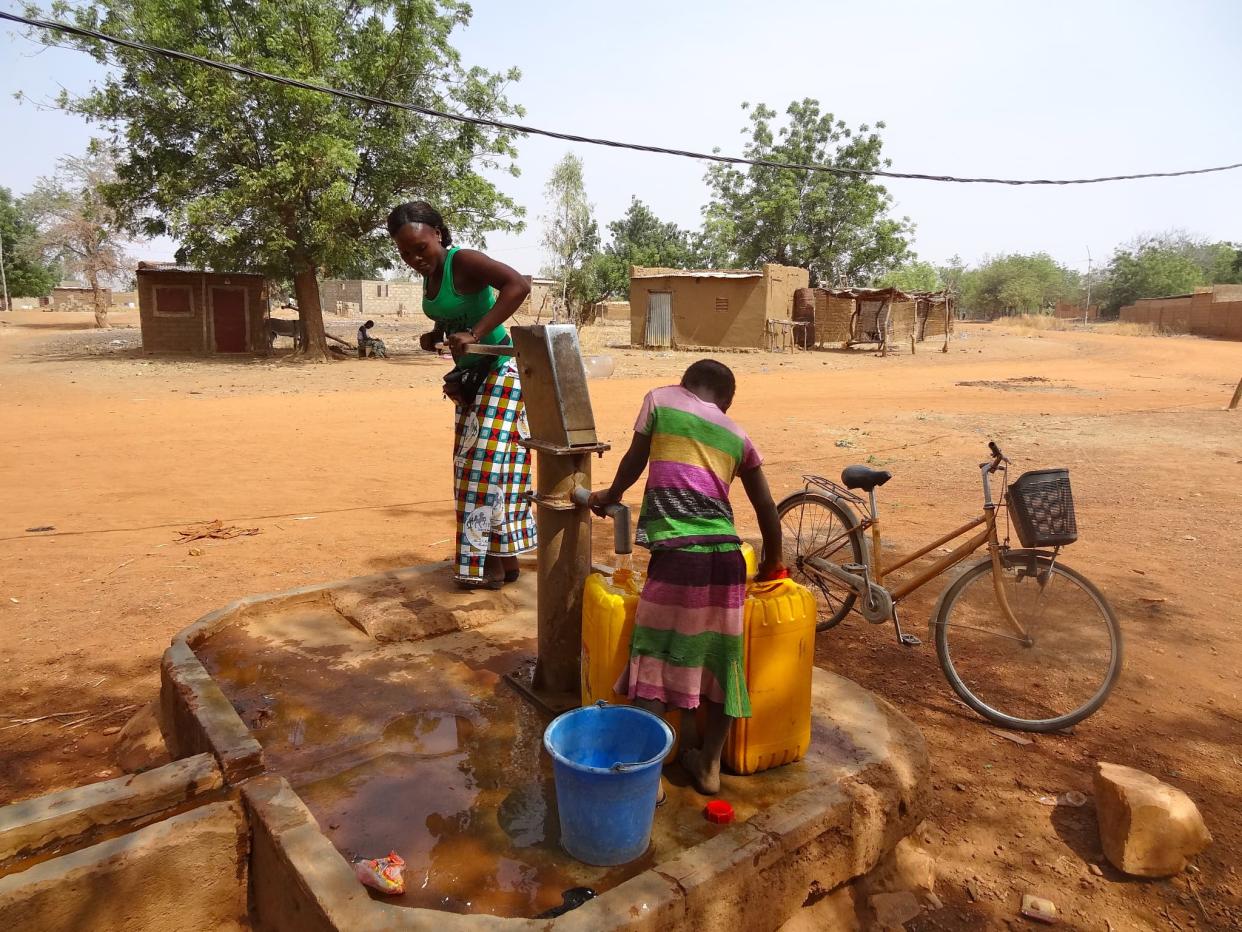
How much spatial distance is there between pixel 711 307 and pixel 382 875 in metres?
22.3

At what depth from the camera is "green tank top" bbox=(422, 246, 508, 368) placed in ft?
10.5

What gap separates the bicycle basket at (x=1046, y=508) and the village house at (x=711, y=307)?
20.2 meters

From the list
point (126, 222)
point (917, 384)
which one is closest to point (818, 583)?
point (917, 384)

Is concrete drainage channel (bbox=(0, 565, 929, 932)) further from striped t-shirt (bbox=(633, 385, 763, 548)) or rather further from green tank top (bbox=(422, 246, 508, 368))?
green tank top (bbox=(422, 246, 508, 368))

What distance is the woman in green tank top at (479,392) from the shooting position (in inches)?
122

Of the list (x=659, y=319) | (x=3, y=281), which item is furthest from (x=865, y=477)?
(x=3, y=281)

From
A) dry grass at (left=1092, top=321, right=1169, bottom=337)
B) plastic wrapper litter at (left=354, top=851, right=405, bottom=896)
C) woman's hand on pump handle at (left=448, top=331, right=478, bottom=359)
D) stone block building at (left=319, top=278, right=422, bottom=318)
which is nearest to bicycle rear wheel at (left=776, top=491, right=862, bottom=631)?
woman's hand on pump handle at (left=448, top=331, right=478, bottom=359)

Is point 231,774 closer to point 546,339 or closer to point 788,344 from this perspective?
point 546,339

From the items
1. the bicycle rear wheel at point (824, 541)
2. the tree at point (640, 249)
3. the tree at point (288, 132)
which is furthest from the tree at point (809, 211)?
the bicycle rear wheel at point (824, 541)

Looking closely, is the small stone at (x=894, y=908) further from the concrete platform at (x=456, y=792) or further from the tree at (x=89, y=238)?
the tree at (x=89, y=238)

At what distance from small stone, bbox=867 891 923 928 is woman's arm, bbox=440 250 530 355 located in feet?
7.16

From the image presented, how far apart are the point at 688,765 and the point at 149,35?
18105mm

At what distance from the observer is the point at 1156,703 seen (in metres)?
3.22

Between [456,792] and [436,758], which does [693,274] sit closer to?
[436,758]
